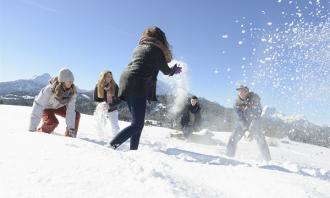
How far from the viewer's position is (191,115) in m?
15.6

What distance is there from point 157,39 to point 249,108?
503 centimetres

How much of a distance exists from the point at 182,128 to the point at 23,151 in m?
12.1

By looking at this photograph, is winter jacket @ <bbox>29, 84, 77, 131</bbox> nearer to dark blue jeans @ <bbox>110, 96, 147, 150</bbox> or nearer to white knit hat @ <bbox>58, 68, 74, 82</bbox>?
white knit hat @ <bbox>58, 68, 74, 82</bbox>

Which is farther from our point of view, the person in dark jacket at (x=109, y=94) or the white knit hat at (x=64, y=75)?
the person in dark jacket at (x=109, y=94)

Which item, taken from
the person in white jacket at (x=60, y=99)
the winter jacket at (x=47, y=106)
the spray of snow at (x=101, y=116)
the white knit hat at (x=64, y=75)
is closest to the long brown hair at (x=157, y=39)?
the white knit hat at (x=64, y=75)

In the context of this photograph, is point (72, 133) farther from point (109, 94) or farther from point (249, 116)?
point (249, 116)

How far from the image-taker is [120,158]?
12.5 feet

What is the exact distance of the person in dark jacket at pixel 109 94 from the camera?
9688 millimetres

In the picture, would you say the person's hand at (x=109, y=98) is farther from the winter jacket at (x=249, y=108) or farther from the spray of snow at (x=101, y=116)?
the winter jacket at (x=249, y=108)

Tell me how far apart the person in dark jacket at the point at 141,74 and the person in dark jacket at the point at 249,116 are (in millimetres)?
4592

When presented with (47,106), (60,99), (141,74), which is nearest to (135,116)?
(141,74)

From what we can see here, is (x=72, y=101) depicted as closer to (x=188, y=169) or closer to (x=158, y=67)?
(x=158, y=67)

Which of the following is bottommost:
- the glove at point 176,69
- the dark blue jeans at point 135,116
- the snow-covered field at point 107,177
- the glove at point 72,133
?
the snow-covered field at point 107,177

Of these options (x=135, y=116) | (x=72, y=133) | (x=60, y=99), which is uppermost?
(x=60, y=99)
